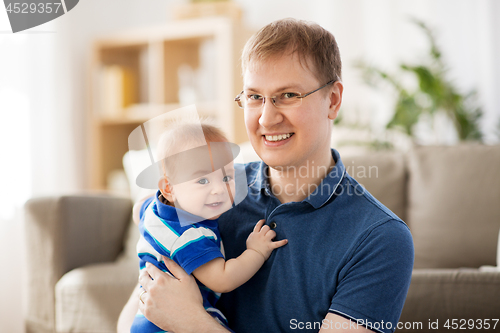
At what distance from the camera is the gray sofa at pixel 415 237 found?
1595 millimetres

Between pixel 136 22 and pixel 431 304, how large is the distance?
346 centimetres

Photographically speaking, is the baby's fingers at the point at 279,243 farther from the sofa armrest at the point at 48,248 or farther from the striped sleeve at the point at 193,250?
the sofa armrest at the point at 48,248

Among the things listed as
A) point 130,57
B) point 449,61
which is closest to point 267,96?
point 449,61

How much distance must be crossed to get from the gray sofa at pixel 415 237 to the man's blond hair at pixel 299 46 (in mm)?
931

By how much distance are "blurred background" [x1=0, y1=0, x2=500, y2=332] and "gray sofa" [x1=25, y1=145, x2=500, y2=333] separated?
0.77 m

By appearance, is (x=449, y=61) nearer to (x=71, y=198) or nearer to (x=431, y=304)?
(x=431, y=304)

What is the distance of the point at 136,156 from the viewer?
1123 mm

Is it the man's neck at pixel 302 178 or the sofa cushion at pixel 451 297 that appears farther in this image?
the sofa cushion at pixel 451 297

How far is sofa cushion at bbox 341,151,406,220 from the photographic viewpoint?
2.08 meters

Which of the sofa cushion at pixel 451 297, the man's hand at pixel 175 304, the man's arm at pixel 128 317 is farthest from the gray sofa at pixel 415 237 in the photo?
the man's hand at pixel 175 304

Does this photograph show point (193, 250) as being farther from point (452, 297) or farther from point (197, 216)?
point (452, 297)

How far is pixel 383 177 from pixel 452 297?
672mm

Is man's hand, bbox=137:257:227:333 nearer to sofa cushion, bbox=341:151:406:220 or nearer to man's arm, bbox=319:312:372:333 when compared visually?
man's arm, bbox=319:312:372:333

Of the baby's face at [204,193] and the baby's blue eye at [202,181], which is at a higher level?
the baby's blue eye at [202,181]
